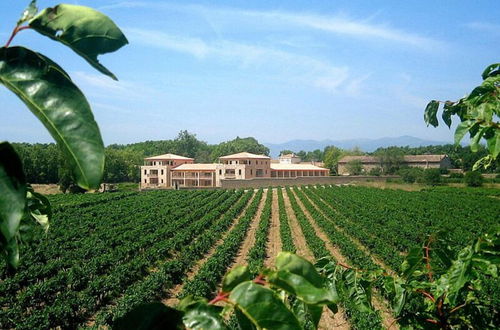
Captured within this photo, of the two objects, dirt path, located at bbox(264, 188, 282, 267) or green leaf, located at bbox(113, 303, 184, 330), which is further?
dirt path, located at bbox(264, 188, 282, 267)

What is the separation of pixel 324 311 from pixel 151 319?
14.0 metres

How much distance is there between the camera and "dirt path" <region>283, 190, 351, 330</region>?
40.2ft

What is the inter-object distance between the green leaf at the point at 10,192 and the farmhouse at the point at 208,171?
65068 millimetres

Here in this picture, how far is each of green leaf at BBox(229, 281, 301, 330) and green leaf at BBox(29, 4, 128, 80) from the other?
0.55 metres

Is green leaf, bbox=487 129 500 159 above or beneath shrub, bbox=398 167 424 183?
above

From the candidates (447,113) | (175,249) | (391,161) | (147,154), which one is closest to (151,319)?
(447,113)

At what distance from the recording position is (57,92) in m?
0.72

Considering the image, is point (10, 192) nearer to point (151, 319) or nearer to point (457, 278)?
point (151, 319)

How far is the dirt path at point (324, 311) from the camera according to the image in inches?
482

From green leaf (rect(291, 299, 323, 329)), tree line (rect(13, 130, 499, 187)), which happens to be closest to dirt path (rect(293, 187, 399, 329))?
green leaf (rect(291, 299, 323, 329))

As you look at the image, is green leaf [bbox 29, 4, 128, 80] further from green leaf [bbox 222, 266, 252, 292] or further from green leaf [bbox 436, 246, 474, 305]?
green leaf [bbox 436, 246, 474, 305]

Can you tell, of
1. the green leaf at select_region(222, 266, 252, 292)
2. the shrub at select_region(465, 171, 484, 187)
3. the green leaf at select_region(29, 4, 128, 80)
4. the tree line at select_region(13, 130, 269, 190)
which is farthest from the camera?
the tree line at select_region(13, 130, 269, 190)

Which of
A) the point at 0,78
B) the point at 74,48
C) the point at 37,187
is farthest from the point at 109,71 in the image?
the point at 37,187

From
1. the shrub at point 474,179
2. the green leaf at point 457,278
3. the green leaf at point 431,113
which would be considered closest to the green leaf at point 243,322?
the green leaf at point 457,278
